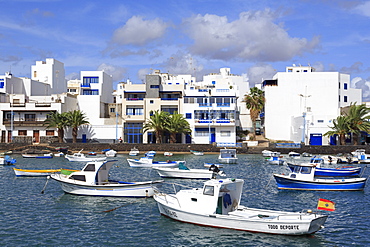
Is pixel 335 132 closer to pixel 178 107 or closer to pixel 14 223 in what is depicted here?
pixel 178 107

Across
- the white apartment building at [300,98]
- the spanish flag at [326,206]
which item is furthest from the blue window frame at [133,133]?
the spanish flag at [326,206]

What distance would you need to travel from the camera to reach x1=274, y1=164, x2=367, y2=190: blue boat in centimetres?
3869

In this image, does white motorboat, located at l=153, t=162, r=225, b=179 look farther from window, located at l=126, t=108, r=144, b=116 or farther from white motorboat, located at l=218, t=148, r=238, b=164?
window, located at l=126, t=108, r=144, b=116

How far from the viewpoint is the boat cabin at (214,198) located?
25406 mm

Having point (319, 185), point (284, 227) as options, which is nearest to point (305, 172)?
point (319, 185)

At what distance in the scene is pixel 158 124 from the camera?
88688mm

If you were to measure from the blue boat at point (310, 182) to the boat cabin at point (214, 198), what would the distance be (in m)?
14.1

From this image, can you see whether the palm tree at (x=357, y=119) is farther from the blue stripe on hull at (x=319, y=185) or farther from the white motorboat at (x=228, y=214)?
the white motorboat at (x=228, y=214)

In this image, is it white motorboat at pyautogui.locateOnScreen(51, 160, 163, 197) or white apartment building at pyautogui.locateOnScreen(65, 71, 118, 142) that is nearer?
white motorboat at pyautogui.locateOnScreen(51, 160, 163, 197)

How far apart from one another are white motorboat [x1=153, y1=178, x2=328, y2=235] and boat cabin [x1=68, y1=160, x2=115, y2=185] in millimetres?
9640

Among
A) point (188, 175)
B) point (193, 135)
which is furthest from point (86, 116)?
point (188, 175)

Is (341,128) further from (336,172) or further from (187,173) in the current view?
(187,173)

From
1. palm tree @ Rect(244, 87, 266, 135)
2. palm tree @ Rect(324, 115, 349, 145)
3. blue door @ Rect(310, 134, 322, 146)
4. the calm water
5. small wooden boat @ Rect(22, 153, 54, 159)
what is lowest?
the calm water

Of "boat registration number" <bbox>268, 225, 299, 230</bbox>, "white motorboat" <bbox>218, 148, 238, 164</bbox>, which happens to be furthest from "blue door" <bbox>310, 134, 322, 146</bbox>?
"boat registration number" <bbox>268, 225, 299, 230</bbox>
